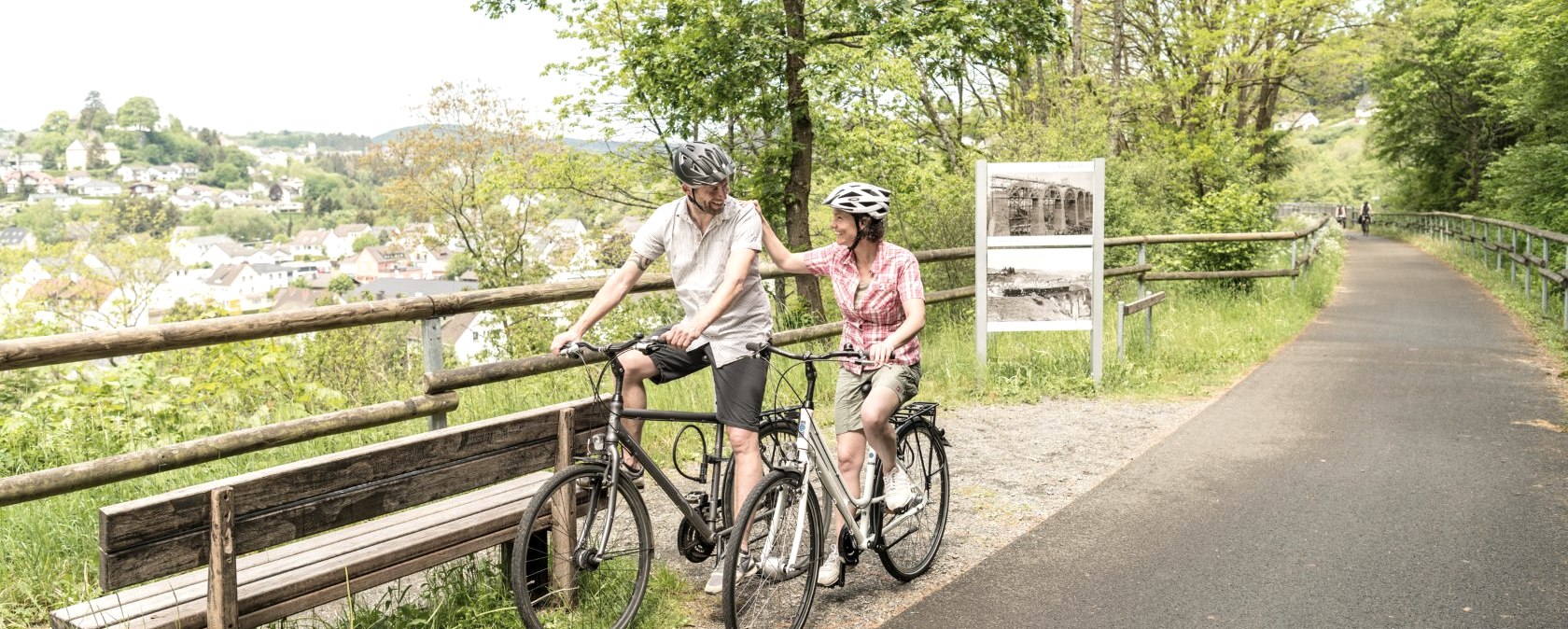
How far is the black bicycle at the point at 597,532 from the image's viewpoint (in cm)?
386

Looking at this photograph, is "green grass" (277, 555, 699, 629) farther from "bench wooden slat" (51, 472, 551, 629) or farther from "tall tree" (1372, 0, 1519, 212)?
"tall tree" (1372, 0, 1519, 212)

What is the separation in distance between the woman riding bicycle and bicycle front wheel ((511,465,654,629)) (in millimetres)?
830

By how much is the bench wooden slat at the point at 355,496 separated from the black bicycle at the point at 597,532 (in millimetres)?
210

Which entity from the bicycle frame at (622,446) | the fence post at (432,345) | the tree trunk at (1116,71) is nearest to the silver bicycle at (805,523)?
the bicycle frame at (622,446)

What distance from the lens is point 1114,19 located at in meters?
28.9

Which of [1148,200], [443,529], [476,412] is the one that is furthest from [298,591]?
[1148,200]

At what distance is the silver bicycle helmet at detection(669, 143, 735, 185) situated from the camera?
4219 mm

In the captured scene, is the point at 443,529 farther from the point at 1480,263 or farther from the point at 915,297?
the point at 1480,263

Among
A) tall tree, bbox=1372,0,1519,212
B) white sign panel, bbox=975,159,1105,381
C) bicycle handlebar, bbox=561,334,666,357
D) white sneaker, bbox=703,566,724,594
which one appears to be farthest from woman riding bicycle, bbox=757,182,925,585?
tall tree, bbox=1372,0,1519,212

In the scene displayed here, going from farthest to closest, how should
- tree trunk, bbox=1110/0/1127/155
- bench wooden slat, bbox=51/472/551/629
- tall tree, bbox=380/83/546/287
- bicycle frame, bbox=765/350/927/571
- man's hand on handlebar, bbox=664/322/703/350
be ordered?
tall tree, bbox=380/83/546/287 → tree trunk, bbox=1110/0/1127/155 → bicycle frame, bbox=765/350/927/571 → man's hand on handlebar, bbox=664/322/703/350 → bench wooden slat, bbox=51/472/551/629

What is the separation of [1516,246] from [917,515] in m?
18.6

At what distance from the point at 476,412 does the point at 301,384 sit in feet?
4.46

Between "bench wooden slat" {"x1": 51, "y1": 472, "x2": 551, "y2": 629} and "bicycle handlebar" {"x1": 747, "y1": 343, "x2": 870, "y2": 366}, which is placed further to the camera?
"bicycle handlebar" {"x1": 747, "y1": 343, "x2": 870, "y2": 366}

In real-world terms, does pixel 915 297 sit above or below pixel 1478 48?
below
